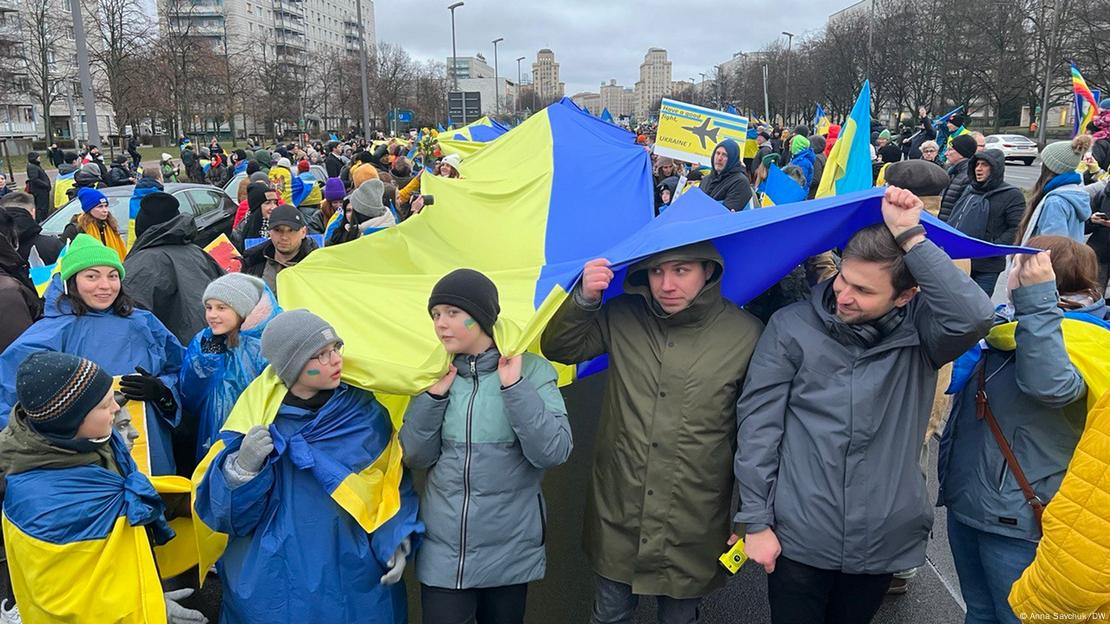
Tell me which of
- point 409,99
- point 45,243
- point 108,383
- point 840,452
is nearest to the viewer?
point 840,452

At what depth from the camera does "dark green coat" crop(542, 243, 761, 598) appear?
261cm

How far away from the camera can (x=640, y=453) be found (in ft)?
8.76

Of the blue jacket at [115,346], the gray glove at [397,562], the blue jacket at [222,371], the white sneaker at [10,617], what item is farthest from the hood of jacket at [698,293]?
the white sneaker at [10,617]

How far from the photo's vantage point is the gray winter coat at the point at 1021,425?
2.25m

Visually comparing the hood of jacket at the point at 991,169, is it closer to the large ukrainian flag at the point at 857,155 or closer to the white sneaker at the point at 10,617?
the large ukrainian flag at the point at 857,155

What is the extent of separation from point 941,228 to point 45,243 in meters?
6.49

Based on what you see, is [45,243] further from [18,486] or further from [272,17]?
[272,17]

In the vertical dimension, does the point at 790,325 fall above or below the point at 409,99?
below

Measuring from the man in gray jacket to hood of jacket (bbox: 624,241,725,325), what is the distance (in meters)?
0.26

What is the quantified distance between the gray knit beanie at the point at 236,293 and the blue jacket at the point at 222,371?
0.03 m

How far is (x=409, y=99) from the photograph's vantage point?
56.8m

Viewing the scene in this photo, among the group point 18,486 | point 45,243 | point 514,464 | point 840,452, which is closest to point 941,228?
point 840,452

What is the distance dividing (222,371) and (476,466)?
1.36m

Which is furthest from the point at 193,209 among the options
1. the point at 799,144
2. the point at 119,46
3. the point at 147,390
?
the point at 119,46
